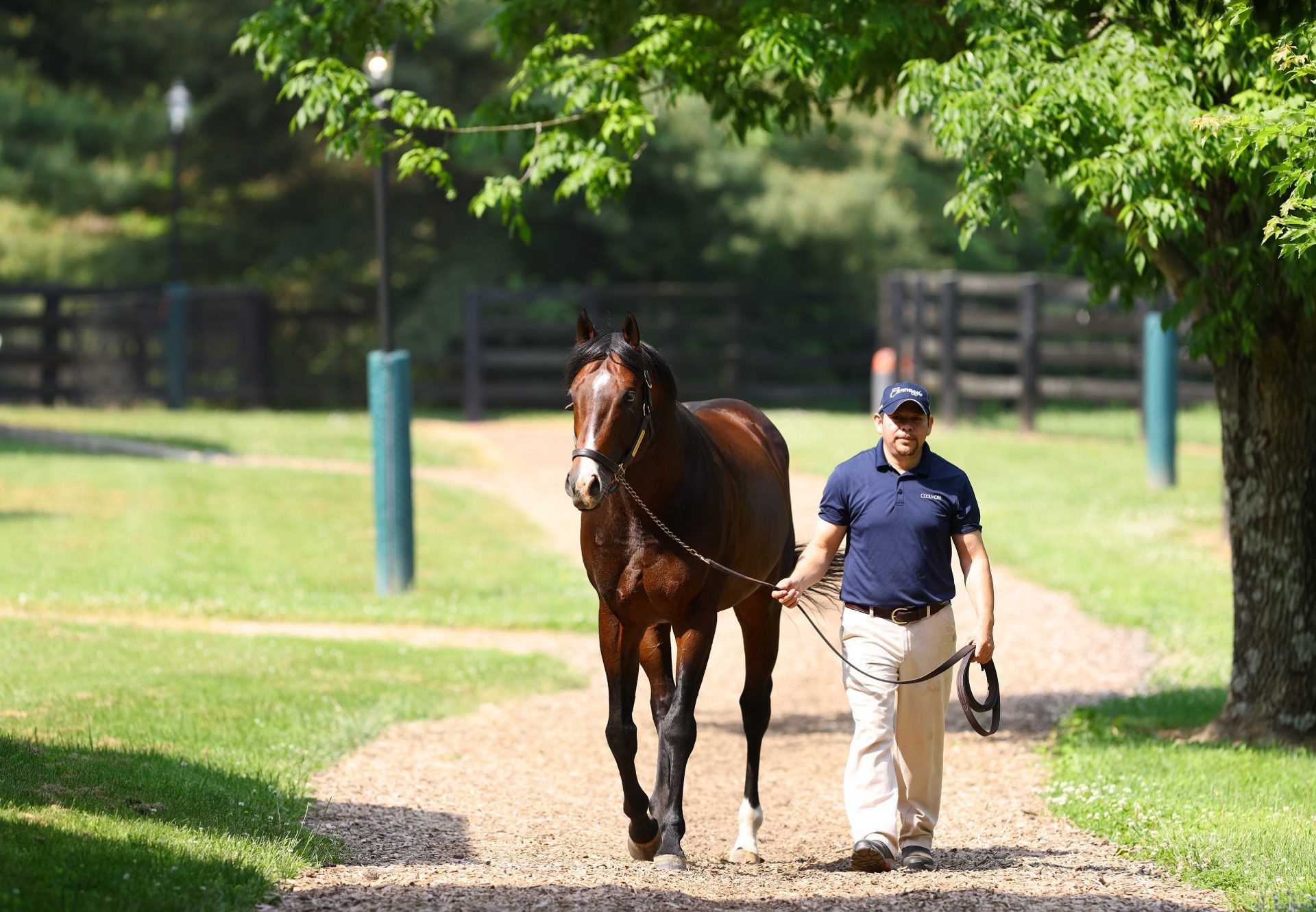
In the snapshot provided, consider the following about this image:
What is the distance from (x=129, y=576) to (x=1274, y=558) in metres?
9.18

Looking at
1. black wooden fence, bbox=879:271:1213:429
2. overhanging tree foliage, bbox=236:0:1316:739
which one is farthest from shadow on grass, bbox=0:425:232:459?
black wooden fence, bbox=879:271:1213:429

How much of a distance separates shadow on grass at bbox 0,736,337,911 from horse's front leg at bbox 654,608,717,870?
131 centimetres

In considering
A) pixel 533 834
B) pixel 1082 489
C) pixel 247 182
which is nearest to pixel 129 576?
pixel 533 834

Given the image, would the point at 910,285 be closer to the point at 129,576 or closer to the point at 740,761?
the point at 129,576

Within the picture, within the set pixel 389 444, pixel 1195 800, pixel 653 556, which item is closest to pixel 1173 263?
pixel 1195 800

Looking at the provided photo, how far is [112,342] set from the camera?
26.5 meters

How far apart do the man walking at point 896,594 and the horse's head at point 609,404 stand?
803 mm

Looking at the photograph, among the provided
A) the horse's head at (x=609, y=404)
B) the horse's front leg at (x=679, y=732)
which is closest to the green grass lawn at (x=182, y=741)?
the horse's front leg at (x=679, y=732)

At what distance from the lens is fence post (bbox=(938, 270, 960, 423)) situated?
25547 mm

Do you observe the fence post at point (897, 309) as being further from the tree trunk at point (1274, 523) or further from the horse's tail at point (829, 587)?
the horse's tail at point (829, 587)

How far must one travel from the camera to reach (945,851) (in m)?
6.60

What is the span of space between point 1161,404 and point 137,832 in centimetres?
1448

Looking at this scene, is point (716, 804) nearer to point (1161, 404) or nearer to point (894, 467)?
point (894, 467)

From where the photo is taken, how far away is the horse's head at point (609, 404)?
5.68 metres
